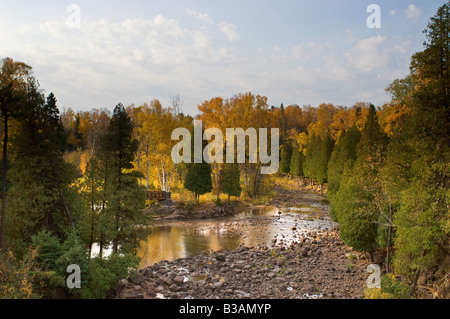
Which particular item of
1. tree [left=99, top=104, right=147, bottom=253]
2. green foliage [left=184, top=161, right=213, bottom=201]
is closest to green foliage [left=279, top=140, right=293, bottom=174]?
green foliage [left=184, top=161, right=213, bottom=201]

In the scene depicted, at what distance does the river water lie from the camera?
20.2 meters

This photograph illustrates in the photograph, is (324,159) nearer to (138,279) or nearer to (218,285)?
(218,285)

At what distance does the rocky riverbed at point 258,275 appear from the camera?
12797mm

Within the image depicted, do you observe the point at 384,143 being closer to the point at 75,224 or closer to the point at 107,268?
the point at 107,268

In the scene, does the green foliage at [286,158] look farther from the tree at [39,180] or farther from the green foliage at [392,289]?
the tree at [39,180]

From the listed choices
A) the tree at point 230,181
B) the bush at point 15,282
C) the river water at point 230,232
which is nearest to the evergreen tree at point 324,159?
the river water at point 230,232

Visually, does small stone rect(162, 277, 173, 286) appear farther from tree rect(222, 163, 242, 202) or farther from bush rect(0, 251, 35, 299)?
tree rect(222, 163, 242, 202)

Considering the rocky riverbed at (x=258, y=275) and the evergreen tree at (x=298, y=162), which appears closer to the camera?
the rocky riverbed at (x=258, y=275)

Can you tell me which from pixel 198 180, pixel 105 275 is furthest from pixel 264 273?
pixel 198 180

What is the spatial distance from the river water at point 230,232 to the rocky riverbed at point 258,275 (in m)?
1.94

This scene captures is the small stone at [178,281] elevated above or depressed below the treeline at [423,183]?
below

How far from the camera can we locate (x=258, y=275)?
15.0 m

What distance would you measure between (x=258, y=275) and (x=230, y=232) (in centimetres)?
1055
